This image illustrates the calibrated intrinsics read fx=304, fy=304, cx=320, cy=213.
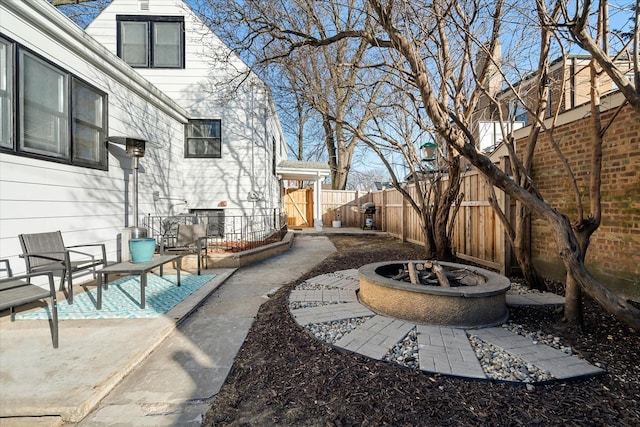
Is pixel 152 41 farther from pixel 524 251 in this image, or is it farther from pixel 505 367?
pixel 505 367

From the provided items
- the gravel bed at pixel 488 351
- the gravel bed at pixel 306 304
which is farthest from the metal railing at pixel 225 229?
the gravel bed at pixel 488 351

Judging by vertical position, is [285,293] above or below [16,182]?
below

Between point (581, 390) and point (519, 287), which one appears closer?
point (581, 390)

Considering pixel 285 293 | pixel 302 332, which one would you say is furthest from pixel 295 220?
pixel 302 332

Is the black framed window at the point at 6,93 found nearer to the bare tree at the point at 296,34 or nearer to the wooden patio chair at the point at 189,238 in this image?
the wooden patio chair at the point at 189,238

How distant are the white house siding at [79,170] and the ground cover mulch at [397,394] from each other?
346 cm

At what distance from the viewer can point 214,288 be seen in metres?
4.73

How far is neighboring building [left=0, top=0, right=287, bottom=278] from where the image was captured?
3.75m

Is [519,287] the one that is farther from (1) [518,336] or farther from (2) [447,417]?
(2) [447,417]

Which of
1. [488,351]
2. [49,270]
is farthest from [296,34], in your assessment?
[488,351]

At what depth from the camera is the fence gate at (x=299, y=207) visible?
636 inches

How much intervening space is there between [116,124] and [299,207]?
11004 mm

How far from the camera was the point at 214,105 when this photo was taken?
876 cm

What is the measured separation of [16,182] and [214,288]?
2759 mm
